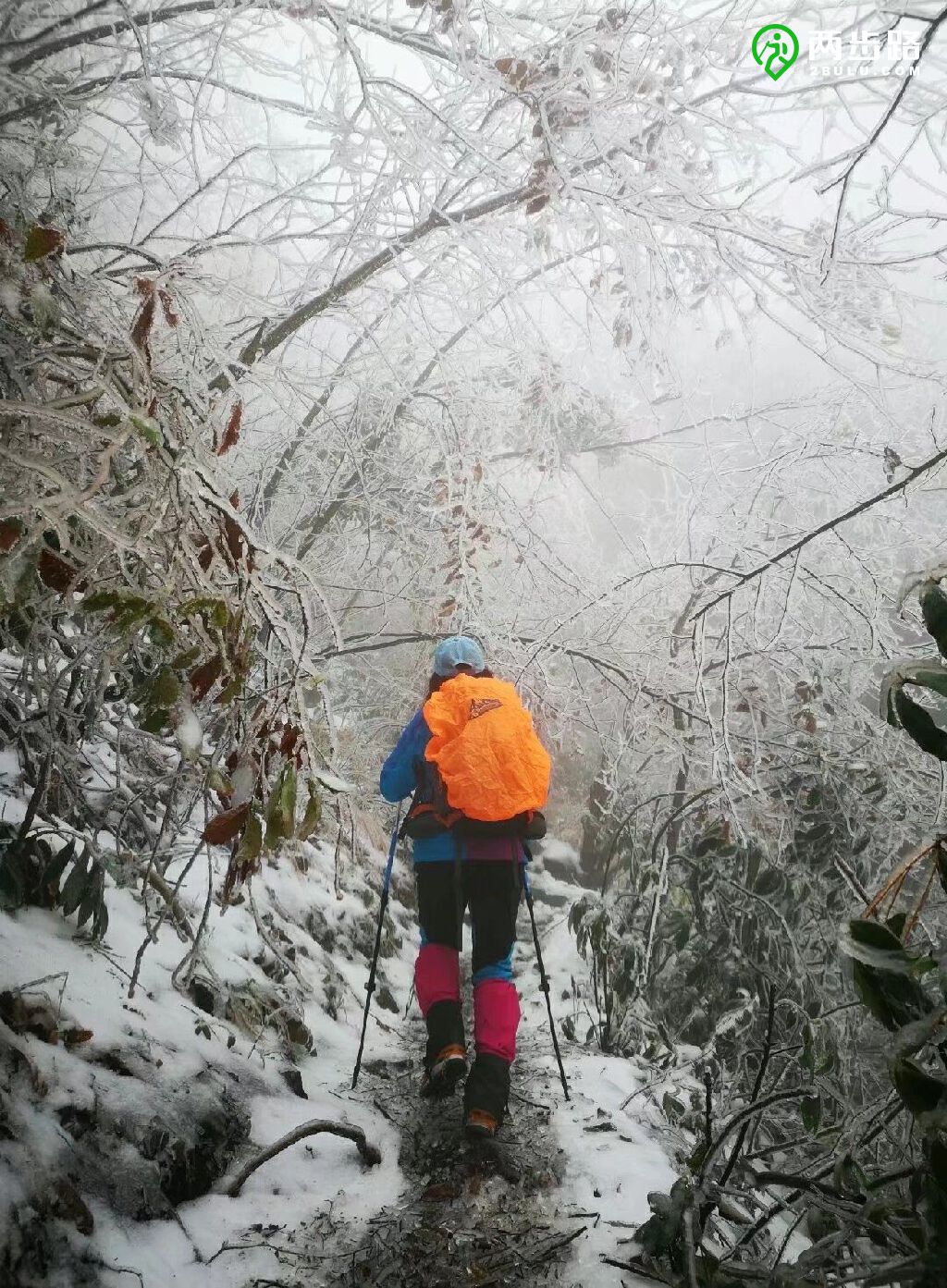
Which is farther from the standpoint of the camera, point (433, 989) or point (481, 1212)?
point (433, 989)

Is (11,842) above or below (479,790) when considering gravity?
below

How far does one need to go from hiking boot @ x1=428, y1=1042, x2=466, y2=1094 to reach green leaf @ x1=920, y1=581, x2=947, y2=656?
2.50 metres

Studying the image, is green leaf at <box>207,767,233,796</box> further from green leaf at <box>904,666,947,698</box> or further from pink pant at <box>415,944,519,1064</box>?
pink pant at <box>415,944,519,1064</box>

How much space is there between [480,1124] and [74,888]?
163 centimetres

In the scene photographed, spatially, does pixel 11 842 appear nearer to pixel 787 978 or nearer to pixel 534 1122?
pixel 534 1122

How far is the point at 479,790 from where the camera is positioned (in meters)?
2.84

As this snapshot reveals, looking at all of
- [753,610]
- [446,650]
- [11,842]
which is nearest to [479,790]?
[446,650]

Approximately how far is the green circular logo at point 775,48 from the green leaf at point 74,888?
3562mm

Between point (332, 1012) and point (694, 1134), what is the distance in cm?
181

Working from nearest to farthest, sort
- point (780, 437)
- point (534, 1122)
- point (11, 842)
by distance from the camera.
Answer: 1. point (11, 842)
2. point (534, 1122)
3. point (780, 437)

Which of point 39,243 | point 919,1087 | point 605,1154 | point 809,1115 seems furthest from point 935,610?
point 605,1154

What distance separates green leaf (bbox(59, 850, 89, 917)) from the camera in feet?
7.10

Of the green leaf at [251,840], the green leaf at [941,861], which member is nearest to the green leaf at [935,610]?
the green leaf at [941,861]

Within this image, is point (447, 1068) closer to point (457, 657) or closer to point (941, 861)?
point (457, 657)
